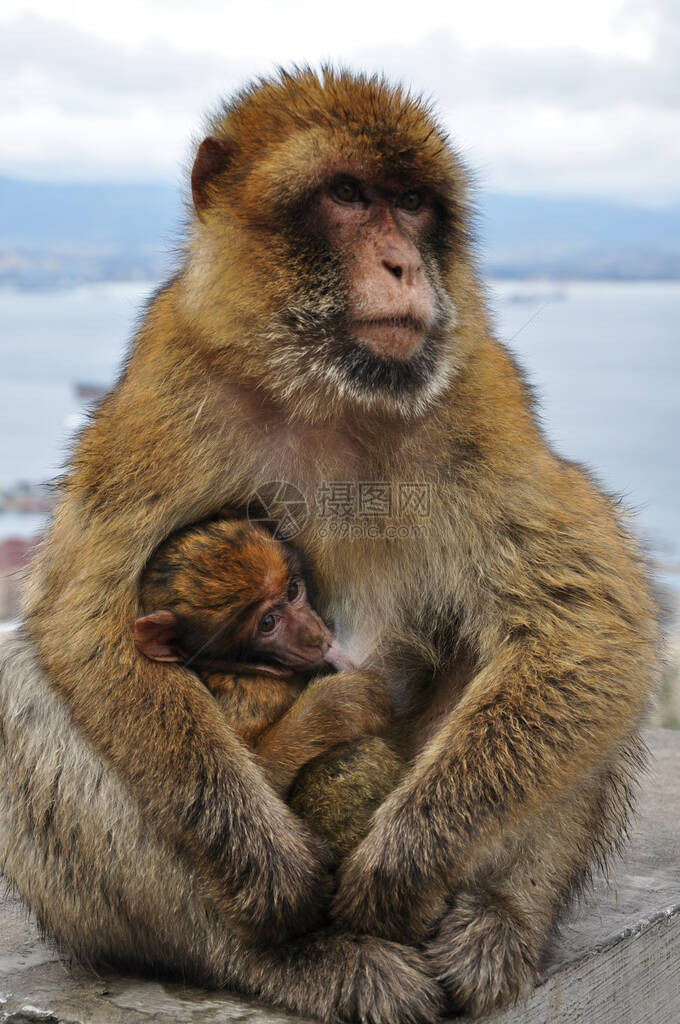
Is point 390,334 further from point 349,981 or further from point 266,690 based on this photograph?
point 349,981

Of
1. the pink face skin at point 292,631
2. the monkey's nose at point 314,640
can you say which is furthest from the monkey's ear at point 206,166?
the monkey's nose at point 314,640

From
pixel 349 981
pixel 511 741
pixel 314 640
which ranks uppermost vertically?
pixel 314 640

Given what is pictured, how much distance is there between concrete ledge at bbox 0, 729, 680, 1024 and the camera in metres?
2.66

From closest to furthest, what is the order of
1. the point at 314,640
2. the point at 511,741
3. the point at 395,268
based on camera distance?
the point at 395,268 < the point at 511,741 < the point at 314,640

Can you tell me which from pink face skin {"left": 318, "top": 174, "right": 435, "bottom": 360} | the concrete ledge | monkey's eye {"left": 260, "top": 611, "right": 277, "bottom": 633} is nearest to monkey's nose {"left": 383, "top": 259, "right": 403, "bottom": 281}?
pink face skin {"left": 318, "top": 174, "right": 435, "bottom": 360}

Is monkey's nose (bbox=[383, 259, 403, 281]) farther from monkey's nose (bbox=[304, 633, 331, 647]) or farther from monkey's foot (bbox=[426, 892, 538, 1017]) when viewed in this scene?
monkey's foot (bbox=[426, 892, 538, 1017])

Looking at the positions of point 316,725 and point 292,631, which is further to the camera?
point 292,631

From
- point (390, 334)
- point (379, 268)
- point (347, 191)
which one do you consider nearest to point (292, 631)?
point (390, 334)

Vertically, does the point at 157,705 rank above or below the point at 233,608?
below

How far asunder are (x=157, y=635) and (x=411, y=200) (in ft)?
3.57

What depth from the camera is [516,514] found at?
277cm

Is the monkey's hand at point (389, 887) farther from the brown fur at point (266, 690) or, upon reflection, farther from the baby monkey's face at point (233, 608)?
the baby monkey's face at point (233, 608)

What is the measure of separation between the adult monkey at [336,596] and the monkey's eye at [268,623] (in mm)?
176

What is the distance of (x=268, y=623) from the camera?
281cm
